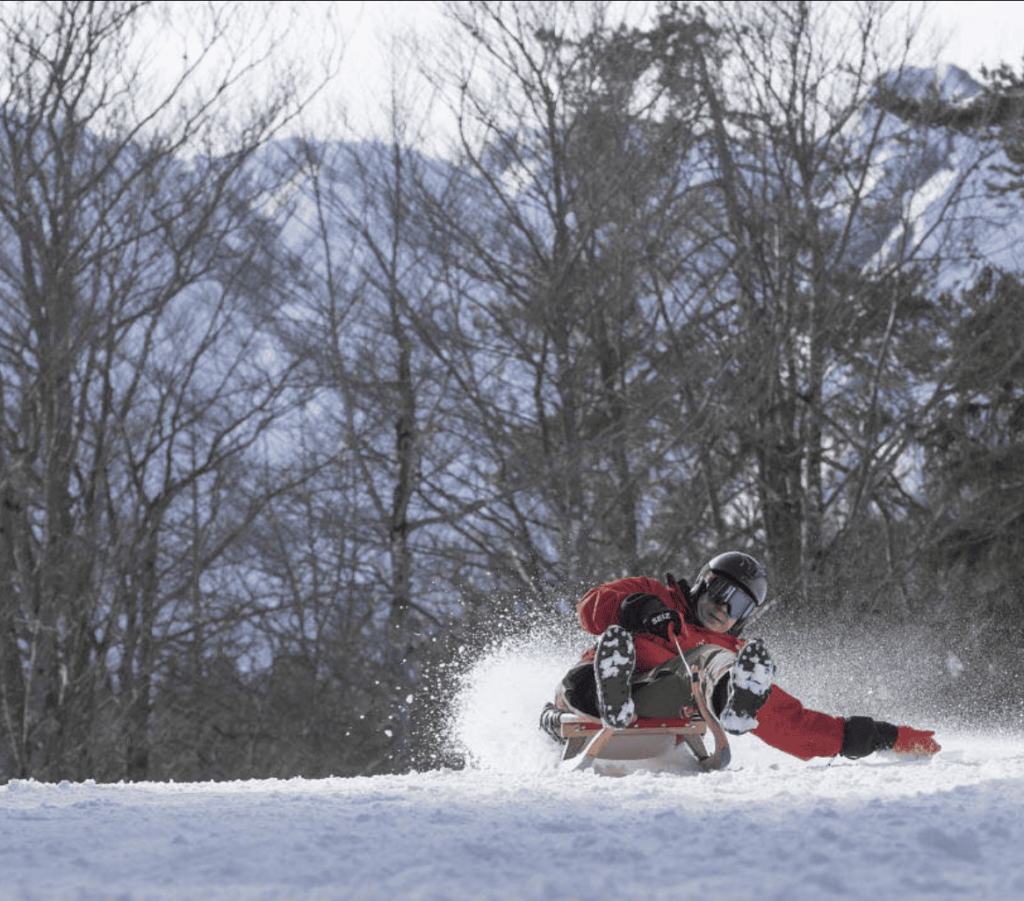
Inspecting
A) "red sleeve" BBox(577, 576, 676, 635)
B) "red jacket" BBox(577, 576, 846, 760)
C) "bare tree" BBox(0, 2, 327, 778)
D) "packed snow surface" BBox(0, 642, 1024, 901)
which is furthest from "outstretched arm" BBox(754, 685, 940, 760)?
"bare tree" BBox(0, 2, 327, 778)

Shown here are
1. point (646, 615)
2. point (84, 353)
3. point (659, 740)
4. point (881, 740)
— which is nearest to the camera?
point (881, 740)

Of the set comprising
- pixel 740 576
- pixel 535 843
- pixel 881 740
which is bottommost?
pixel 535 843

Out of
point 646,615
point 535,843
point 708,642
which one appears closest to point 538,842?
point 535,843

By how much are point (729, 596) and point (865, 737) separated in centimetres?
82

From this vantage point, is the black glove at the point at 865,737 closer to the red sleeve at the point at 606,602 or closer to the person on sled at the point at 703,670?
the person on sled at the point at 703,670

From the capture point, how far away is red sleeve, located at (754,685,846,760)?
4.88 meters

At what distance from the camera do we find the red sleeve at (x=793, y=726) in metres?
4.88

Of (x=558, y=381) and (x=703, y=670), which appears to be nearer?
(x=703, y=670)

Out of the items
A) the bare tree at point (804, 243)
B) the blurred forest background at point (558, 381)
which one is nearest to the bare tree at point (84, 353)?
the blurred forest background at point (558, 381)

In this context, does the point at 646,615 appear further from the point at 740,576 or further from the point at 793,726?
the point at 793,726

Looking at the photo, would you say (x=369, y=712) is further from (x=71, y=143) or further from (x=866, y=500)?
(x=71, y=143)

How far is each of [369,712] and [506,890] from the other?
1389 cm

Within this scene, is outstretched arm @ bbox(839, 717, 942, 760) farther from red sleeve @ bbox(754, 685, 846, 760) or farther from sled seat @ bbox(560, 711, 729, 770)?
sled seat @ bbox(560, 711, 729, 770)

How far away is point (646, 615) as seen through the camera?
15.9 feet
